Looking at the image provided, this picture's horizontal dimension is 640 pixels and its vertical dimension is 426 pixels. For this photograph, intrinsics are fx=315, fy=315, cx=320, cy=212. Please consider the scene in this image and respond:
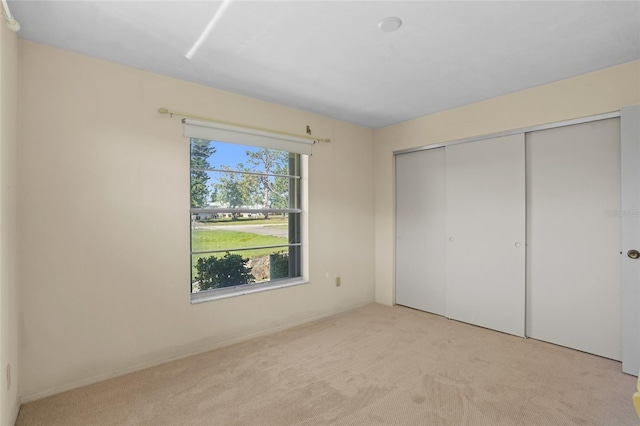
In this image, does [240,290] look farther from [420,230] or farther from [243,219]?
[420,230]

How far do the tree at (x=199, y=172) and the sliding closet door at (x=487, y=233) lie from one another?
8.72 ft

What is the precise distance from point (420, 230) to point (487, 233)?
2.66ft

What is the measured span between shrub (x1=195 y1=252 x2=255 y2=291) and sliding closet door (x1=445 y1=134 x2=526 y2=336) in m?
2.34

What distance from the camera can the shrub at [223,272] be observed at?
9.97ft

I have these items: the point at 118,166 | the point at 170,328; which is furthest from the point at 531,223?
the point at 118,166

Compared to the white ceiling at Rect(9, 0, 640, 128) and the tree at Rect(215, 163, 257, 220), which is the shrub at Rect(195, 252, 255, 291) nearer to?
the tree at Rect(215, 163, 257, 220)

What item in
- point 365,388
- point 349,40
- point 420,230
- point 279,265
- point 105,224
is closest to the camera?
point 349,40

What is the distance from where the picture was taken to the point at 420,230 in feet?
13.1

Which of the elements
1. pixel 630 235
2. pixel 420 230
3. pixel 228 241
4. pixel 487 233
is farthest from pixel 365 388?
pixel 630 235

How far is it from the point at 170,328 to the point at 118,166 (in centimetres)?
140

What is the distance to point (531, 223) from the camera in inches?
121

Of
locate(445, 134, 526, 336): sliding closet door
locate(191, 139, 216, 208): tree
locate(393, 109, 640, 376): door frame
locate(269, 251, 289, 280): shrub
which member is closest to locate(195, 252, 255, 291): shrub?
locate(269, 251, 289, 280): shrub

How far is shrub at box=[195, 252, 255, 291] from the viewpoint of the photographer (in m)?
3.04

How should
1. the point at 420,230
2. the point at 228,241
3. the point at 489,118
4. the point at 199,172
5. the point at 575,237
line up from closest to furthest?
the point at 575,237 → the point at 199,172 → the point at 228,241 → the point at 489,118 → the point at 420,230
